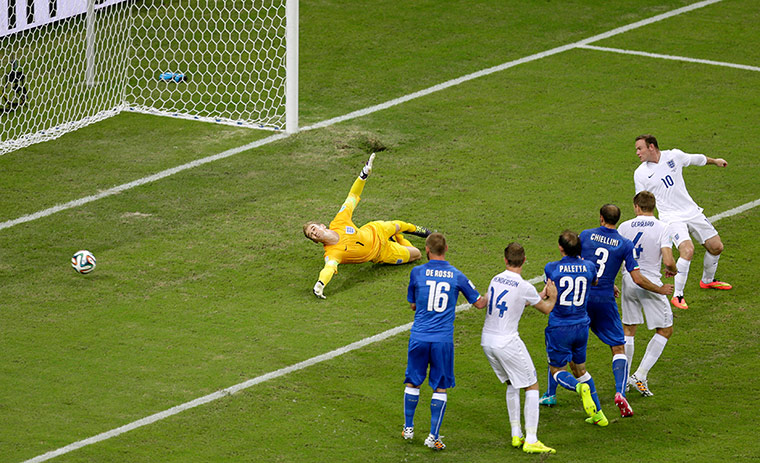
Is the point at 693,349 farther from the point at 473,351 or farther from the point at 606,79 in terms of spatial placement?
the point at 606,79

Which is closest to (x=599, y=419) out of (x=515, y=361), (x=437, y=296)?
(x=515, y=361)

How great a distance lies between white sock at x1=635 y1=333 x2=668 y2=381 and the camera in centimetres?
977

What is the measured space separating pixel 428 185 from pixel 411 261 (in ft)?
7.28

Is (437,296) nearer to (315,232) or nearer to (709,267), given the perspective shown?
(315,232)

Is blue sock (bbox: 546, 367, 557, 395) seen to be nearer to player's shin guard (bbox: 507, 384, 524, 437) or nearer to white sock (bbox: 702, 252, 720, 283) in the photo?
player's shin guard (bbox: 507, 384, 524, 437)

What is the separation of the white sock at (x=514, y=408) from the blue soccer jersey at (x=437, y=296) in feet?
2.20

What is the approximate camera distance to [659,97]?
688 inches

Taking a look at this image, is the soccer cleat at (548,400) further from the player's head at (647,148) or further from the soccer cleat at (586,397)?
the player's head at (647,148)

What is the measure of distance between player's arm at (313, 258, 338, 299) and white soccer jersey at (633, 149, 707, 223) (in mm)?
3390

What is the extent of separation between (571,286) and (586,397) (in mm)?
983

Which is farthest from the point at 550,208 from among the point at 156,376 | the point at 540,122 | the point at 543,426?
the point at 156,376

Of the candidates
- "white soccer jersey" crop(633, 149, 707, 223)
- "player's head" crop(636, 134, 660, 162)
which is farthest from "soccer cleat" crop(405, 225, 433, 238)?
"player's head" crop(636, 134, 660, 162)

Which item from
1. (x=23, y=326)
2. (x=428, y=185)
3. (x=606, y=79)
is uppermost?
(x=606, y=79)

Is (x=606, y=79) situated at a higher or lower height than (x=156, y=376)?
higher
